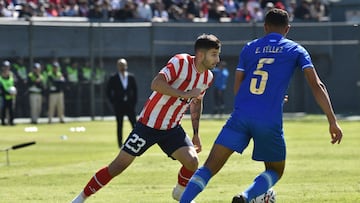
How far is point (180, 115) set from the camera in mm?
11609

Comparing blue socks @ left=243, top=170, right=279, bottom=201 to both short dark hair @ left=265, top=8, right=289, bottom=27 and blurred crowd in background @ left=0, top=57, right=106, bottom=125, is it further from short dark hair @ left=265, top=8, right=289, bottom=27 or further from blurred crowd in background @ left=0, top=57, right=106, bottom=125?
blurred crowd in background @ left=0, top=57, right=106, bottom=125

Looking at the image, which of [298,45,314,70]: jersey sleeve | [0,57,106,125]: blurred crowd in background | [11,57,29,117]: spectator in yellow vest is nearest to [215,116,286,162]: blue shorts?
[298,45,314,70]: jersey sleeve

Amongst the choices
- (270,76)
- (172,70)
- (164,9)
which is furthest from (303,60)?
(164,9)

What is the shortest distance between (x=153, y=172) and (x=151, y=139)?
20.3ft

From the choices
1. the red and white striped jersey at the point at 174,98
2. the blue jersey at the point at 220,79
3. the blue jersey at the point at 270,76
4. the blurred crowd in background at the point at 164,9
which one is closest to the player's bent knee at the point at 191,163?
the red and white striped jersey at the point at 174,98

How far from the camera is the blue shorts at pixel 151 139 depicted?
1142 centimetres

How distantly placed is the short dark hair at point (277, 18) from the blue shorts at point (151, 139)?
212 cm

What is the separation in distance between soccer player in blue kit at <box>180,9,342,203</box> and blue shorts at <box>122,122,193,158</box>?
147cm

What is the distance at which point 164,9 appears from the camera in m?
41.3

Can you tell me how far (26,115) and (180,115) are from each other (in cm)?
2493

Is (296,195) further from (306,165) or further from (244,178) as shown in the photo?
(306,165)

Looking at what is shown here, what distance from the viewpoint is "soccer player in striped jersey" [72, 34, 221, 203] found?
11133 mm

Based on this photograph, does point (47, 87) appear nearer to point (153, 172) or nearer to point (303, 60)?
point (153, 172)

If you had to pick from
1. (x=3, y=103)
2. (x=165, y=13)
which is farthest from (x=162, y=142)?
(x=165, y=13)
